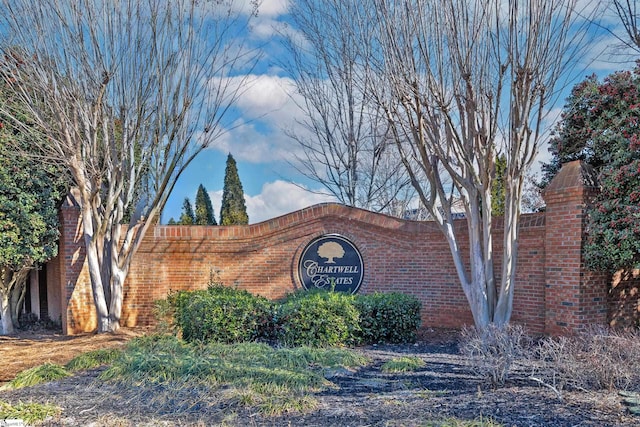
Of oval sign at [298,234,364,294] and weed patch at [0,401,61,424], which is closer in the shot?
weed patch at [0,401,61,424]

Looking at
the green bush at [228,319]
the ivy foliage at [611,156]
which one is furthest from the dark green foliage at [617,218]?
the green bush at [228,319]

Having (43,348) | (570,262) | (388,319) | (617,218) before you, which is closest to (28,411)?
(43,348)

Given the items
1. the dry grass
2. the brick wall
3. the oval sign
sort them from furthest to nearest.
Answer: the oval sign → the brick wall → the dry grass

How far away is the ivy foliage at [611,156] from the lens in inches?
A: 269

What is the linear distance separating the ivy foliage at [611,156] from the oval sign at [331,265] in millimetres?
4318

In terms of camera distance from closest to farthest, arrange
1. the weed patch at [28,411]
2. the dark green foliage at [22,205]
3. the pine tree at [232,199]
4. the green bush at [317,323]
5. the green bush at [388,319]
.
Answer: the weed patch at [28,411], the green bush at [317,323], the green bush at [388,319], the dark green foliage at [22,205], the pine tree at [232,199]

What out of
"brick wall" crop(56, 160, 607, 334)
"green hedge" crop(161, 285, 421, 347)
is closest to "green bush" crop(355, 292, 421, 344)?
"green hedge" crop(161, 285, 421, 347)

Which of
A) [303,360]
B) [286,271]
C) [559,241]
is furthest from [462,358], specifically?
[286,271]

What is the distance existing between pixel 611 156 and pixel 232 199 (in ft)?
45.5

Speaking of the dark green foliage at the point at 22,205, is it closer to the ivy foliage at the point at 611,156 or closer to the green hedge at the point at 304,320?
the green hedge at the point at 304,320

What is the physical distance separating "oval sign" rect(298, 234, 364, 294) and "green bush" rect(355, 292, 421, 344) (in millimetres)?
2099

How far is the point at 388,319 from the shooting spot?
7.29 metres

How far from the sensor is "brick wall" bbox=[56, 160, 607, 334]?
7496 millimetres

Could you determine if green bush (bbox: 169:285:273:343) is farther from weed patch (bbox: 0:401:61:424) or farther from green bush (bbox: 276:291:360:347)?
weed patch (bbox: 0:401:61:424)
